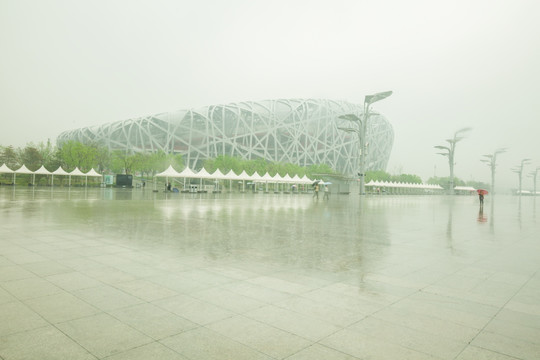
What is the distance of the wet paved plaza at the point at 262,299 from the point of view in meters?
2.81

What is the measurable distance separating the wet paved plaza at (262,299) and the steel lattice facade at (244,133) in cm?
7983

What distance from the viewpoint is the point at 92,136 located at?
9644 cm

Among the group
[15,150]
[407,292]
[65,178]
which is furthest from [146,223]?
[15,150]

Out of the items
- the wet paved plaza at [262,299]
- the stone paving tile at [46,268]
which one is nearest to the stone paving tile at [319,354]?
the wet paved plaza at [262,299]

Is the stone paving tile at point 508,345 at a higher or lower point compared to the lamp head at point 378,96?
lower

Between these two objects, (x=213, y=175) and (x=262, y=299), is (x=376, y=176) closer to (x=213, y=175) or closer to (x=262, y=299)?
(x=213, y=175)

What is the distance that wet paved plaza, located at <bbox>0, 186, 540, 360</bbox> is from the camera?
281 cm

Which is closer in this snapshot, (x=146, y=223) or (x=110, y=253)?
(x=110, y=253)

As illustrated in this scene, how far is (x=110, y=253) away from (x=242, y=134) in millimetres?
83264

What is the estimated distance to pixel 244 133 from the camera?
88625 mm

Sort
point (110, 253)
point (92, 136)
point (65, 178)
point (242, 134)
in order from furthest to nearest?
point (92, 136) → point (242, 134) → point (65, 178) → point (110, 253)

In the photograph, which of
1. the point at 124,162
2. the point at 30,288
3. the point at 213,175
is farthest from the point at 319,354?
the point at 124,162

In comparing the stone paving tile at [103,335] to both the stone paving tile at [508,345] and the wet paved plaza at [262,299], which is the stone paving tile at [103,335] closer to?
the wet paved plaza at [262,299]

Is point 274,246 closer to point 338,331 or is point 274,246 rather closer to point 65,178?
point 338,331
